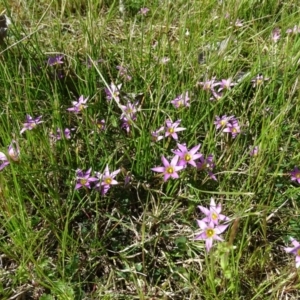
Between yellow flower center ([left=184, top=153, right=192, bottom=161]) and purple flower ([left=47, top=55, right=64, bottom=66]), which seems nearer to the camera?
yellow flower center ([left=184, top=153, right=192, bottom=161])

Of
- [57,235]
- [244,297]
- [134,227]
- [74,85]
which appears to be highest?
[74,85]

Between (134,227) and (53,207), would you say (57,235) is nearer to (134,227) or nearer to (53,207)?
(53,207)

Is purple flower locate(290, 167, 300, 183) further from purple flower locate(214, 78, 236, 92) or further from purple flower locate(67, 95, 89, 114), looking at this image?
purple flower locate(67, 95, 89, 114)

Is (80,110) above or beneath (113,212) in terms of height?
above

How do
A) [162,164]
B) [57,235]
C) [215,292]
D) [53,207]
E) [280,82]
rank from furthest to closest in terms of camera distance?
[280,82] < [162,164] < [53,207] < [57,235] < [215,292]

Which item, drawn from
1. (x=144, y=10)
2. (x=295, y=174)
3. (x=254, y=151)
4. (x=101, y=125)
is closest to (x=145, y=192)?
(x=101, y=125)

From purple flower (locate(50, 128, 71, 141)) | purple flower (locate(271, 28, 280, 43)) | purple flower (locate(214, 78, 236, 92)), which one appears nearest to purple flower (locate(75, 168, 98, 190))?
purple flower (locate(50, 128, 71, 141))

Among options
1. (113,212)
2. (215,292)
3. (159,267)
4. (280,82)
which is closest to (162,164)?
(113,212)

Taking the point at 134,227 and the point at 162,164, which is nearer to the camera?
the point at 134,227

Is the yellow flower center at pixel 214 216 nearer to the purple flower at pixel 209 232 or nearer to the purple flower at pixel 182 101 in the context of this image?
the purple flower at pixel 209 232
